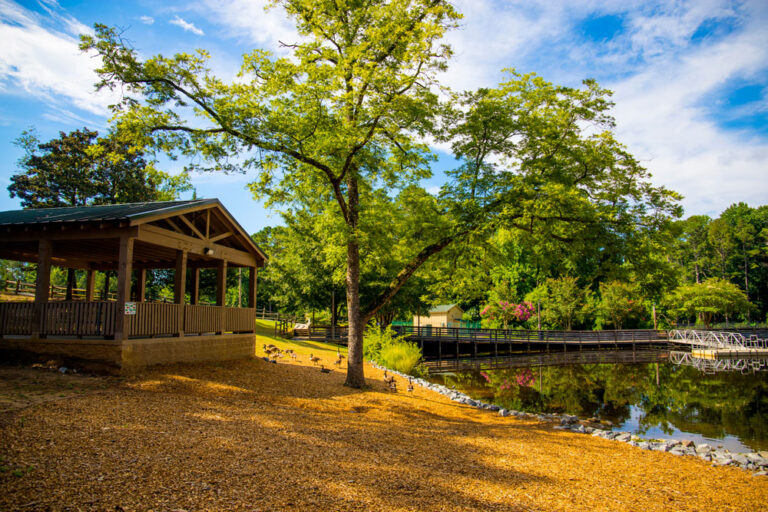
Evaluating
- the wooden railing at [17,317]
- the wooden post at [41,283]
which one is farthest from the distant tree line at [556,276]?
the wooden railing at [17,317]

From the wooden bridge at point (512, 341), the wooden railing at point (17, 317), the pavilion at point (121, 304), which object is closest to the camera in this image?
the pavilion at point (121, 304)

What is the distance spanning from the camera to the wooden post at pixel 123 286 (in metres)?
10.1

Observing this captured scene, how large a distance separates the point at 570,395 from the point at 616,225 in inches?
311

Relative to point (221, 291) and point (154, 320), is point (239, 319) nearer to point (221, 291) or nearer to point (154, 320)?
point (221, 291)

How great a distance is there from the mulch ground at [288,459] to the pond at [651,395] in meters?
3.69

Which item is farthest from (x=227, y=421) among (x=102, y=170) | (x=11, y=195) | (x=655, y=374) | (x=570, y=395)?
(x=11, y=195)

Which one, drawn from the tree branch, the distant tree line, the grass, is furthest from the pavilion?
the tree branch

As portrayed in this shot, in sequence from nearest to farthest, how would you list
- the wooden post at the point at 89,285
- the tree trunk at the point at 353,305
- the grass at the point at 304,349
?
the tree trunk at the point at 353,305, the wooden post at the point at 89,285, the grass at the point at 304,349

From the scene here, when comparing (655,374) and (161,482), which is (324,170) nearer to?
(161,482)

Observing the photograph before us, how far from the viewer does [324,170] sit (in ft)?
37.1

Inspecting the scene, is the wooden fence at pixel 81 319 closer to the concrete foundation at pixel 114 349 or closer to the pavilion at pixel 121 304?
the pavilion at pixel 121 304

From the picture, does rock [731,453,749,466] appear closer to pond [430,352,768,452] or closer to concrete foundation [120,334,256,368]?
pond [430,352,768,452]

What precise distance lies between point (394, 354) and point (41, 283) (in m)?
12.3

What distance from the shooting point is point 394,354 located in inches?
730
